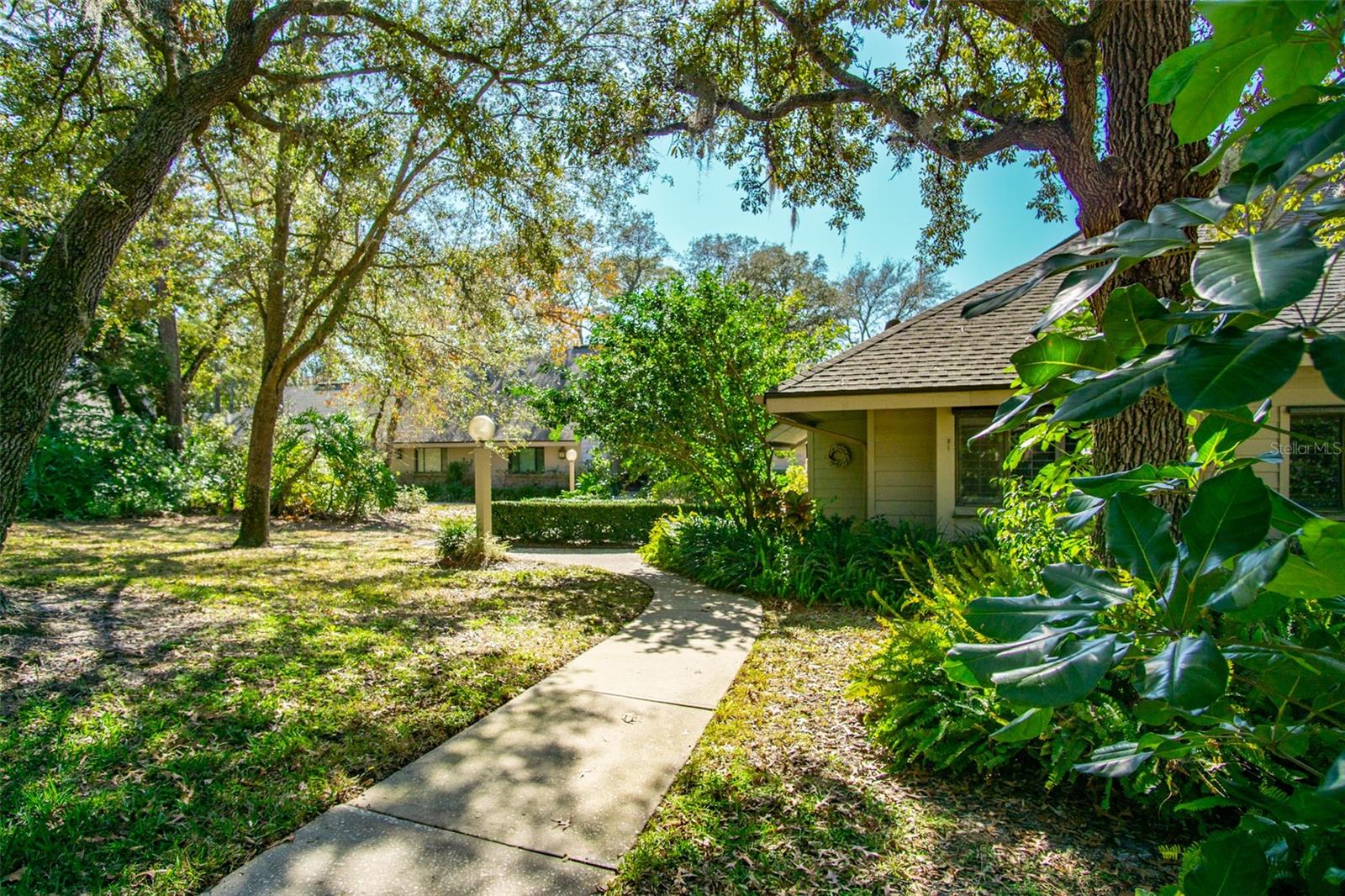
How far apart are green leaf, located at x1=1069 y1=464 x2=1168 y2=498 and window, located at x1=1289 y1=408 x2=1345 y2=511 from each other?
919cm

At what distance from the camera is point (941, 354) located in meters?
8.97

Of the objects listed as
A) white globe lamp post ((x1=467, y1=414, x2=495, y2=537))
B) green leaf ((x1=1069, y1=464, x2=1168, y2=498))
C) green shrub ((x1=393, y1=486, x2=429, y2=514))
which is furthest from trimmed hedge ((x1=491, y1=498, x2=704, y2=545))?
green leaf ((x1=1069, y1=464, x2=1168, y2=498))

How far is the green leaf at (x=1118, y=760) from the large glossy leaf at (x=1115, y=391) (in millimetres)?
751

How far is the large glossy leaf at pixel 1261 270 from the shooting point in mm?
609

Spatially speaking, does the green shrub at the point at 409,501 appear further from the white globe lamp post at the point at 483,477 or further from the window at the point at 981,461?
the window at the point at 981,461

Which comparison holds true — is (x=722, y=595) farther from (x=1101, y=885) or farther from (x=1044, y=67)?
(x=1044, y=67)

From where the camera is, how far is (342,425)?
1673 cm

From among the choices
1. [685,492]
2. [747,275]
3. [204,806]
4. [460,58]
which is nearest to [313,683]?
[204,806]

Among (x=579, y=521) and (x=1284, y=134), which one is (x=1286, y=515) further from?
(x=579, y=521)

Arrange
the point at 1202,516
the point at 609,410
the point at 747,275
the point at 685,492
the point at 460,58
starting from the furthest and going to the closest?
1. the point at 747,275
2. the point at 685,492
3. the point at 609,410
4. the point at 460,58
5. the point at 1202,516

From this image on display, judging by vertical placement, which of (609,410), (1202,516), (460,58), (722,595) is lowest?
(722,595)

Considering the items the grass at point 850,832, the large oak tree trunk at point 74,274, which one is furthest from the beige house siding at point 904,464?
the large oak tree trunk at point 74,274

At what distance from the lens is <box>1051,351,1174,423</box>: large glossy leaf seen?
2.51 feet

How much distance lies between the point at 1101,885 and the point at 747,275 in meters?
32.6
